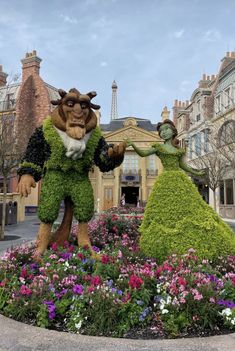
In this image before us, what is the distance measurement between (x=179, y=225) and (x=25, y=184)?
2357 mm

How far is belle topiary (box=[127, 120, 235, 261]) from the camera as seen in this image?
4.14 metres

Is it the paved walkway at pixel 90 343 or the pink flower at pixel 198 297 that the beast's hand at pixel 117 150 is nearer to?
the pink flower at pixel 198 297

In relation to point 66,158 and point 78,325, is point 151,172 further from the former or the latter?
point 78,325

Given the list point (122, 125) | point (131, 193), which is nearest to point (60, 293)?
point (131, 193)

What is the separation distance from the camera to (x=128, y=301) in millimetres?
2695

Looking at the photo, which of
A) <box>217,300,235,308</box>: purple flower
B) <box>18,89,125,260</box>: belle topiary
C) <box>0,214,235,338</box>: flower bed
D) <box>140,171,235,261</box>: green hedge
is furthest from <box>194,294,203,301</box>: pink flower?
<box>18,89,125,260</box>: belle topiary

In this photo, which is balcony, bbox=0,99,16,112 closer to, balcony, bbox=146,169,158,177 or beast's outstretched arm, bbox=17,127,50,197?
balcony, bbox=146,169,158,177

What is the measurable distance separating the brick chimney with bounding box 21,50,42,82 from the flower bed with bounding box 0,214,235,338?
26856mm

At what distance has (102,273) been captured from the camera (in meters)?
3.55

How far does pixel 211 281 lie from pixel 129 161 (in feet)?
90.0

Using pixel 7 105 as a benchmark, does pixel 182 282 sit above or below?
below

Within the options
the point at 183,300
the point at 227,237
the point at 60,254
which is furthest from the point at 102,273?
the point at 227,237

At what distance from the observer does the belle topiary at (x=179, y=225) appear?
4.14m

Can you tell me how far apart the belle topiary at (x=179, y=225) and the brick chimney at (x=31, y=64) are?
25.9m
